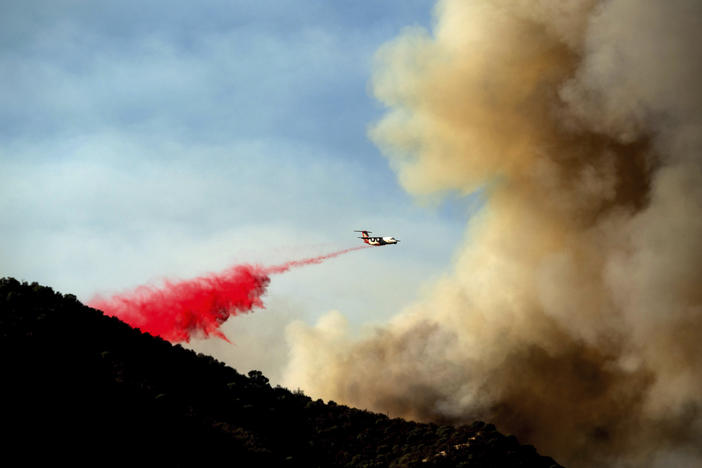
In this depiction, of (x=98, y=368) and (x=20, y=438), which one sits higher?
(x=98, y=368)

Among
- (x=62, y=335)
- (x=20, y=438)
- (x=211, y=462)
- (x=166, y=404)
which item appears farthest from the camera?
(x=62, y=335)

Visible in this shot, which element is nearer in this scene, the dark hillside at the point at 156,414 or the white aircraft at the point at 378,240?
the dark hillside at the point at 156,414

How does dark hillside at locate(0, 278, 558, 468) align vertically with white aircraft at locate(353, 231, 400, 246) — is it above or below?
below

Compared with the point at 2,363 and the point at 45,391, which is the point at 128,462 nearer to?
the point at 45,391

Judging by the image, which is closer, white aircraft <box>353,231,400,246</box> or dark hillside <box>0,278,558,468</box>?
dark hillside <box>0,278,558,468</box>

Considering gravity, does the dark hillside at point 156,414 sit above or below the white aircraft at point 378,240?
below

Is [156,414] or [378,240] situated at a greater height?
[378,240]

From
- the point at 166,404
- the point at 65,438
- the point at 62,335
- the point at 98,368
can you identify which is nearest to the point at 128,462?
the point at 65,438

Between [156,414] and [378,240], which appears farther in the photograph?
[378,240]
